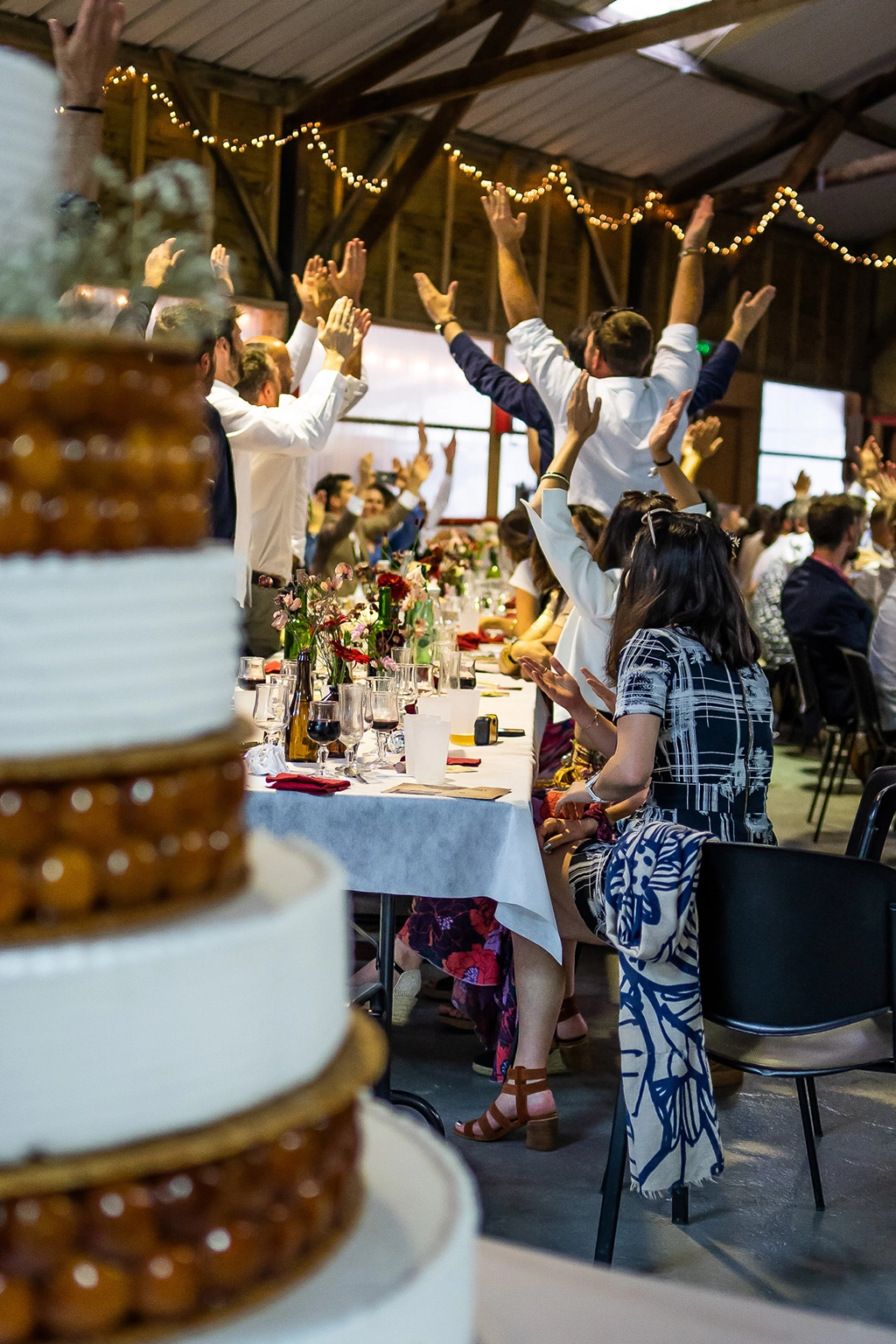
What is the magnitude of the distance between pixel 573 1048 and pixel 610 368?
231cm

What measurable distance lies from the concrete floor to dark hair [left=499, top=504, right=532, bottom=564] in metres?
2.10

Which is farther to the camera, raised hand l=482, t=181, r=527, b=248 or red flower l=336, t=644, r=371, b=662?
raised hand l=482, t=181, r=527, b=248

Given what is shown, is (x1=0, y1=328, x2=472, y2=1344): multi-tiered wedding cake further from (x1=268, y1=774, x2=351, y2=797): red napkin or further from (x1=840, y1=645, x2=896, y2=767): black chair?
(x1=840, y1=645, x2=896, y2=767): black chair

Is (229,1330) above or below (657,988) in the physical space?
above

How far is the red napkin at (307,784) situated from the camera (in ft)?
8.40

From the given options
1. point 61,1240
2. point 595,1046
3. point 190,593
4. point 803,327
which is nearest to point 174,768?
point 190,593

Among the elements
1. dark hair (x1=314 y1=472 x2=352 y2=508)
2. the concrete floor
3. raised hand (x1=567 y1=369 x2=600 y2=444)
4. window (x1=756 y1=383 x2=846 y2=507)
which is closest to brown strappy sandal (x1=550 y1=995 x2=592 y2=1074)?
the concrete floor

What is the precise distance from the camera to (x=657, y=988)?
2.22 meters

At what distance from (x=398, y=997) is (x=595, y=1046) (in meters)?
0.57

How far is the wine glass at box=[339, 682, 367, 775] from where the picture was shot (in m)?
2.79

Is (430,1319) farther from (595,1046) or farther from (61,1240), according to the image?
(595,1046)

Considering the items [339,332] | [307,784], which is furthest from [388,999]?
[339,332]

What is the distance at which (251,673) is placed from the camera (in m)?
3.11

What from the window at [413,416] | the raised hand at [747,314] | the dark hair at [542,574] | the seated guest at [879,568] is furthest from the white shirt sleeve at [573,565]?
the window at [413,416]
